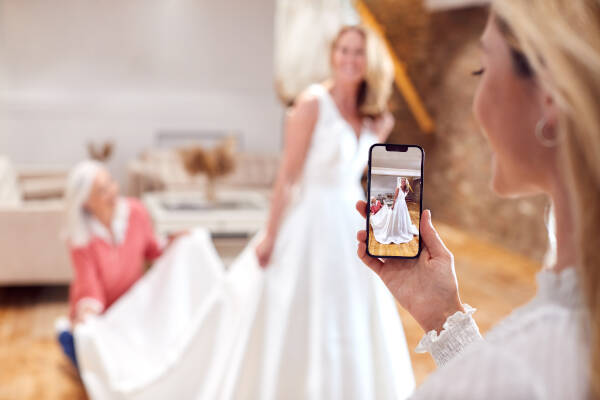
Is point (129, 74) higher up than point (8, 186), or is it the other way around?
point (129, 74)

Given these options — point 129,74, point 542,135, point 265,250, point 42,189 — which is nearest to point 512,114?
point 542,135

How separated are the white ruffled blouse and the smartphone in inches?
6.5

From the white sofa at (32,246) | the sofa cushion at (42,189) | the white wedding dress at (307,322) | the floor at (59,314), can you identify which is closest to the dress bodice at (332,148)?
the white wedding dress at (307,322)

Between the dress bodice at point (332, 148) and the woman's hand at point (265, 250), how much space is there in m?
0.22

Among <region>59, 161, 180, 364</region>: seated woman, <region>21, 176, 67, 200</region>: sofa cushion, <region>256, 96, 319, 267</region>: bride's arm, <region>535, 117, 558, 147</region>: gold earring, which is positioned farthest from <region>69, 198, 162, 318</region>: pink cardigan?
<region>21, 176, 67, 200</region>: sofa cushion

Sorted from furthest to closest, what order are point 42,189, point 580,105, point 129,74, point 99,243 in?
point 129,74, point 42,189, point 99,243, point 580,105

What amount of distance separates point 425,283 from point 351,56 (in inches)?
46.4

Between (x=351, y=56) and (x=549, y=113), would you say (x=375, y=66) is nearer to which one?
(x=351, y=56)

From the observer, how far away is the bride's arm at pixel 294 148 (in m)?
2.00

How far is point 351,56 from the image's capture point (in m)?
1.81

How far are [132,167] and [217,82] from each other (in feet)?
7.49

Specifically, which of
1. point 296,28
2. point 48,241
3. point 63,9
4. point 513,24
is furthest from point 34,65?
point 513,24

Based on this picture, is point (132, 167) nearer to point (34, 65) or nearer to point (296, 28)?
point (34, 65)

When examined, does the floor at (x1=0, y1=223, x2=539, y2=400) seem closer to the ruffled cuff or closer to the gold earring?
the ruffled cuff
